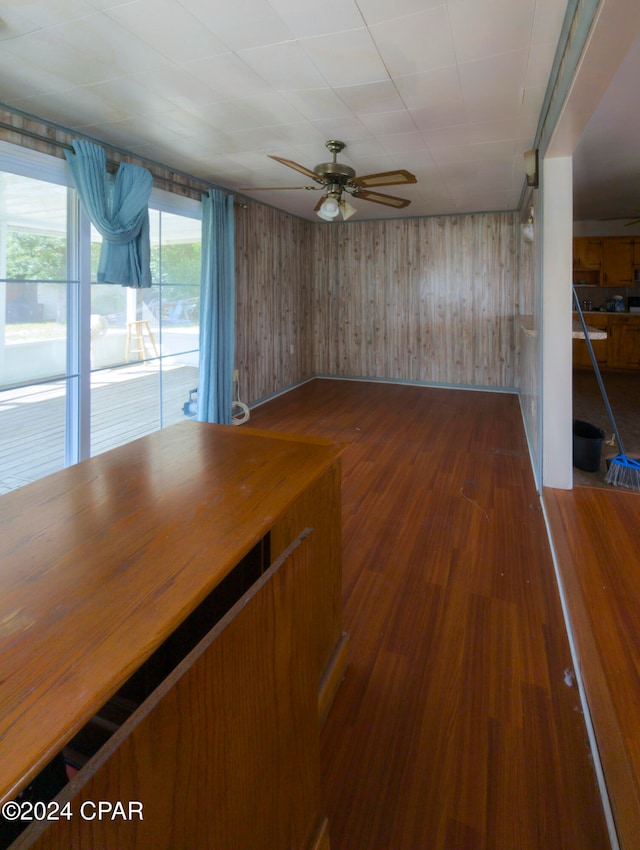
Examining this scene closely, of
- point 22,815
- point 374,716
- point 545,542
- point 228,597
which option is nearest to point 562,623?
point 545,542

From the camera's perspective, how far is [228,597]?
136cm

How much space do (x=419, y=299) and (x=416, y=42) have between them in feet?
16.0

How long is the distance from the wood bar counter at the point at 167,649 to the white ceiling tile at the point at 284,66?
212 centimetres

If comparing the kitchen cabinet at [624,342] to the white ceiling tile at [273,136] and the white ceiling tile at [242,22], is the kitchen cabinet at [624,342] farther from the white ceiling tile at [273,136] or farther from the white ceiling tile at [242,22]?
the white ceiling tile at [242,22]

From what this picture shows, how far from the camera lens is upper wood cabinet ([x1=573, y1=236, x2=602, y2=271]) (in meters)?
7.82

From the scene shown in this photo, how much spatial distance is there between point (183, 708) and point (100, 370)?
149 inches

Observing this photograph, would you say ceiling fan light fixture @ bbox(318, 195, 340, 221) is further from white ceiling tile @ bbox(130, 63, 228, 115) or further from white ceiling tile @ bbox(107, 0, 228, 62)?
white ceiling tile @ bbox(107, 0, 228, 62)

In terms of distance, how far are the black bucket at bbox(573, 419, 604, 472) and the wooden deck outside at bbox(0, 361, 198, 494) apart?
3652mm

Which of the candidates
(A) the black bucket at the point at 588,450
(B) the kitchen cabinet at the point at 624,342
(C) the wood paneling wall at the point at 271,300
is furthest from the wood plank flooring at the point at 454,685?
(B) the kitchen cabinet at the point at 624,342

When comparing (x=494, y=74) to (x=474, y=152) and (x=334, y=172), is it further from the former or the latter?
(x=474, y=152)

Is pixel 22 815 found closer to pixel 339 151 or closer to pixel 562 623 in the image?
pixel 562 623

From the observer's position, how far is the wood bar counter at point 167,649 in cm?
56

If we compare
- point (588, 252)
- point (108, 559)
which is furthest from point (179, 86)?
point (588, 252)

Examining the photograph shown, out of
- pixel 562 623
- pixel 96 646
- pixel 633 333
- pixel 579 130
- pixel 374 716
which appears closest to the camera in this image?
pixel 96 646
